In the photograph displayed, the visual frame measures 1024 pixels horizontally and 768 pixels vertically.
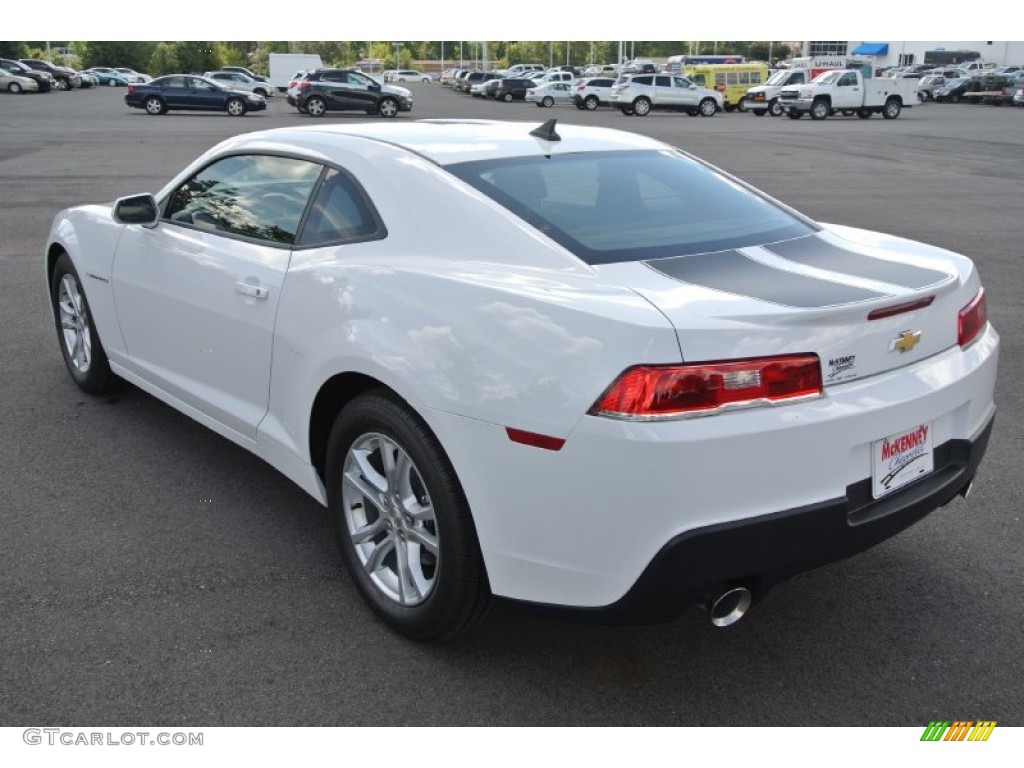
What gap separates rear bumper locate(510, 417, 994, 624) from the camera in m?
2.49

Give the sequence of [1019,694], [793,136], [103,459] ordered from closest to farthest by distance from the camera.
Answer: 1. [1019,694]
2. [103,459]
3. [793,136]

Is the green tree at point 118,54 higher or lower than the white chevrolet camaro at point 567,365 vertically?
higher

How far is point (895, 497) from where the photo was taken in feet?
9.18

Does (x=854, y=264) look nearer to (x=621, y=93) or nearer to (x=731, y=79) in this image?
(x=621, y=93)

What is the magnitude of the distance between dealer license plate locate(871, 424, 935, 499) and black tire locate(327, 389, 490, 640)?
1125 millimetres

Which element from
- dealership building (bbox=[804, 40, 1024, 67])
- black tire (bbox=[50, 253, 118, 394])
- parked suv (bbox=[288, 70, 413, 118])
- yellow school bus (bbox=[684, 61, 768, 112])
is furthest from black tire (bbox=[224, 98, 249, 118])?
dealership building (bbox=[804, 40, 1024, 67])

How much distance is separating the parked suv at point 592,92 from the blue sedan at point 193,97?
585 inches

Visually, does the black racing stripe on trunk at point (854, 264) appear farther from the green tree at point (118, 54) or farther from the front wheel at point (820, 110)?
the green tree at point (118, 54)

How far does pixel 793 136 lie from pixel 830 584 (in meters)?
26.7

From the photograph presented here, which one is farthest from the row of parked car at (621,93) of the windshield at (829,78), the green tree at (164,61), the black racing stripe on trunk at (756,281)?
the green tree at (164,61)

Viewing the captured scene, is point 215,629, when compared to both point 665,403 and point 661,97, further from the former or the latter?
point 661,97

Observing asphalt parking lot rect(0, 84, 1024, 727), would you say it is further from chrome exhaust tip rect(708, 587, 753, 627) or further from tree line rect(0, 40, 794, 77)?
tree line rect(0, 40, 794, 77)

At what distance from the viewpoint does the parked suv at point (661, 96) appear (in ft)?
137
